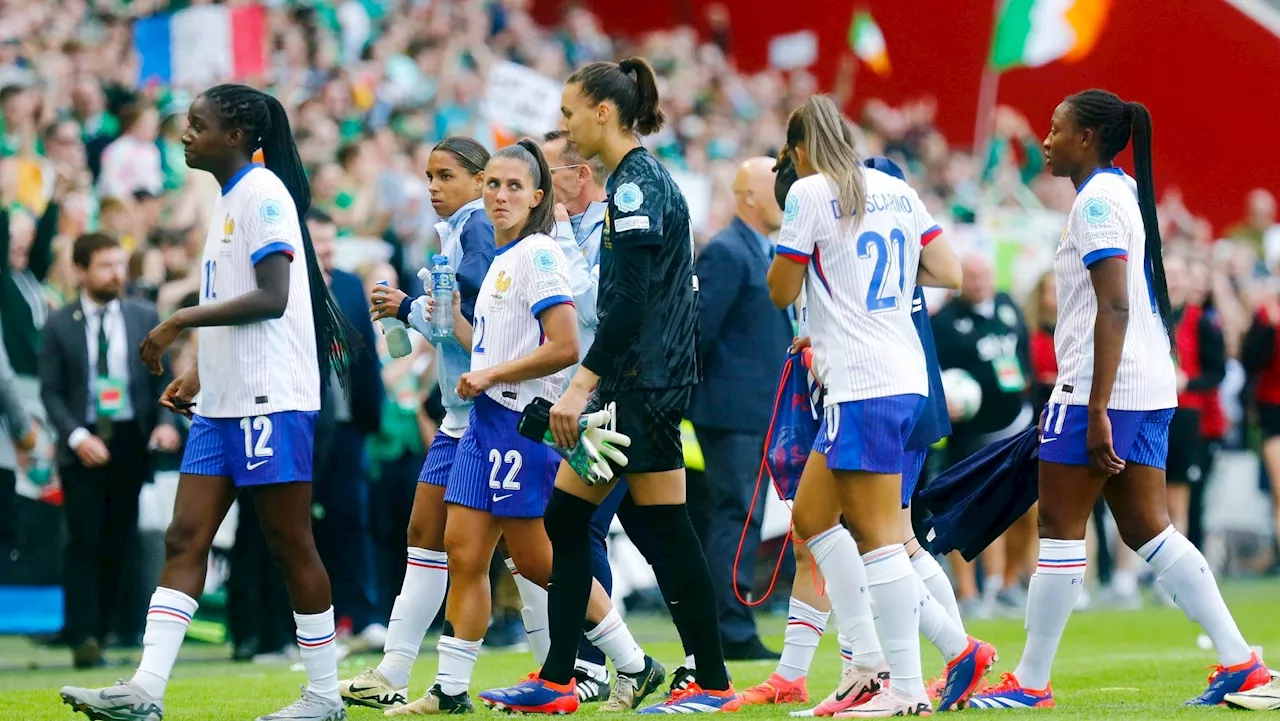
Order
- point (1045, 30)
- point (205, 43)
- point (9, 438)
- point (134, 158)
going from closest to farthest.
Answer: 1. point (9, 438)
2. point (134, 158)
3. point (205, 43)
4. point (1045, 30)

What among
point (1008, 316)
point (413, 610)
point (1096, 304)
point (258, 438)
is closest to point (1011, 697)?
point (1096, 304)

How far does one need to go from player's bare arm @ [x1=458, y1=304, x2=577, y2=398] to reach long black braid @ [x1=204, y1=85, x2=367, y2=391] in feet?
1.64

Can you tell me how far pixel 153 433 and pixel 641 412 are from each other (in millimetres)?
5064

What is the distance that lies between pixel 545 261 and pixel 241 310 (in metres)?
1.18

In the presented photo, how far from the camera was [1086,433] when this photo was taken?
6730 millimetres

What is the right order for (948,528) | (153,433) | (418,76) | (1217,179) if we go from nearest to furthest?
(948,528) < (153,433) < (418,76) < (1217,179)

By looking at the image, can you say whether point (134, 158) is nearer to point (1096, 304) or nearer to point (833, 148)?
point (833, 148)

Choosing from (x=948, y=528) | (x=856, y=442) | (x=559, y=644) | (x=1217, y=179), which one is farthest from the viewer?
(x=1217, y=179)

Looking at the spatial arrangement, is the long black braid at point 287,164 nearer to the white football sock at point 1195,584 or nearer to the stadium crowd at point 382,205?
the white football sock at point 1195,584

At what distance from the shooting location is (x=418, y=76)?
62.7ft

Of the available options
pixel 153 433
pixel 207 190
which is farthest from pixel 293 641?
pixel 207 190

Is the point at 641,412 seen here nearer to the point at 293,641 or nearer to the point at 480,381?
Answer: the point at 480,381

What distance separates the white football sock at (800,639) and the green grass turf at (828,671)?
1.51 ft

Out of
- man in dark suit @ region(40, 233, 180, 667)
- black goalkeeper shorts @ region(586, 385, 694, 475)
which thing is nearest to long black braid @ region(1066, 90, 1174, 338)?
black goalkeeper shorts @ region(586, 385, 694, 475)
